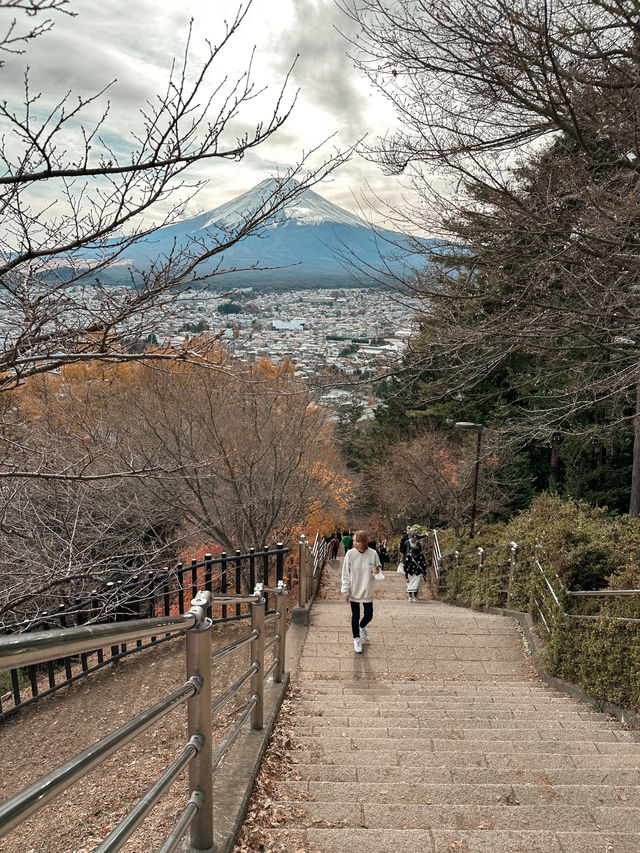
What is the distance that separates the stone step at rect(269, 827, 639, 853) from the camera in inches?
106

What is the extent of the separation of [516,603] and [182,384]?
7987 mm

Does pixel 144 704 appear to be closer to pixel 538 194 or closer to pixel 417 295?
pixel 417 295

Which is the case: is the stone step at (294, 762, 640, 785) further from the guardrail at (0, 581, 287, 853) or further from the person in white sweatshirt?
the person in white sweatshirt

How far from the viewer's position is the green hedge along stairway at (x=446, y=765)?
280 centimetres

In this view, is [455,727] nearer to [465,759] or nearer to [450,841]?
[465,759]

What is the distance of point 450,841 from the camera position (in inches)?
108

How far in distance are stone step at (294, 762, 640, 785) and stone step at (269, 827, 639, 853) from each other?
0.71m

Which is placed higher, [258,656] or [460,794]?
[258,656]

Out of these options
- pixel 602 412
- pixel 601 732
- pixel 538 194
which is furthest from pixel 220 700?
pixel 602 412

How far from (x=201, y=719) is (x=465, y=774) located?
2.17m

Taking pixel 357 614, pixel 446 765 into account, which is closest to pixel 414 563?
pixel 357 614

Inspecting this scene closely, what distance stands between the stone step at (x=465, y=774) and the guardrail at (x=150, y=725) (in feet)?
2.15

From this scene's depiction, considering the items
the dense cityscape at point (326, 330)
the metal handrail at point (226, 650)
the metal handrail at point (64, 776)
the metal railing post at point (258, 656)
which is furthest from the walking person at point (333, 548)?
the metal handrail at point (64, 776)

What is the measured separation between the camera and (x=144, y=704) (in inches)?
215
